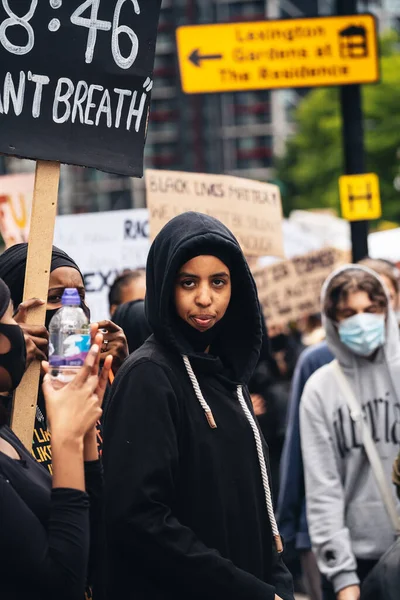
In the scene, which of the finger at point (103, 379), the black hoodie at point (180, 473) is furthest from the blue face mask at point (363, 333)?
the finger at point (103, 379)

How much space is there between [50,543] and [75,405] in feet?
0.98

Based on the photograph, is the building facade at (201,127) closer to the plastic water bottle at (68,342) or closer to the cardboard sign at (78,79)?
the cardboard sign at (78,79)

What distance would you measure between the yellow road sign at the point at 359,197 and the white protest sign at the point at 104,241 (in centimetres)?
236

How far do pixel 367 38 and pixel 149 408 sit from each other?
287 inches

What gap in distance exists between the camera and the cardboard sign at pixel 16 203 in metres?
8.28

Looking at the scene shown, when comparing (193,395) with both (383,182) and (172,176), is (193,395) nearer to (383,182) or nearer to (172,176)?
(172,176)

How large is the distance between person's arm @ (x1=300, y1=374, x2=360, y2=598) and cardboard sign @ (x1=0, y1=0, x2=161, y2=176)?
5.99 ft

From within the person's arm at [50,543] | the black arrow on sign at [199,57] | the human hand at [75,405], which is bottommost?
the person's arm at [50,543]

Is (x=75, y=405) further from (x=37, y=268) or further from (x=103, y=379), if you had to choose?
(x=37, y=268)

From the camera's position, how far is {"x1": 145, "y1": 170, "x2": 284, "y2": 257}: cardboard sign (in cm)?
786

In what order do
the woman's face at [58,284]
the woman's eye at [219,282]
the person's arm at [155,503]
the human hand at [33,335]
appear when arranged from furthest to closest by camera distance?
1. the woman's face at [58,284]
2. the woman's eye at [219,282]
3. the human hand at [33,335]
4. the person's arm at [155,503]

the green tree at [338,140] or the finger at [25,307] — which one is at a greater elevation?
the green tree at [338,140]

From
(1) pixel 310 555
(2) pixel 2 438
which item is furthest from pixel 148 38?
(1) pixel 310 555

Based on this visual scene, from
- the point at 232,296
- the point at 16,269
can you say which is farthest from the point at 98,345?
the point at 16,269
